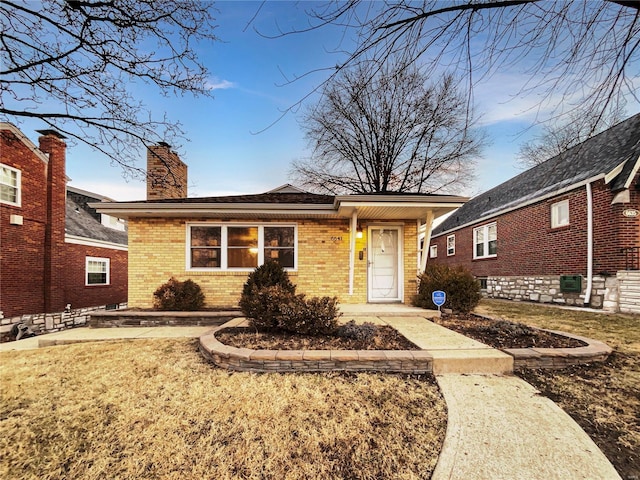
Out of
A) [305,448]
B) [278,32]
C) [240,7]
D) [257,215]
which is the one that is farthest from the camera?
[257,215]

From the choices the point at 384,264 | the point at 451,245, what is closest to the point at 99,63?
the point at 384,264

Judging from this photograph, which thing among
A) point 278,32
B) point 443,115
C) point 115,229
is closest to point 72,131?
point 278,32

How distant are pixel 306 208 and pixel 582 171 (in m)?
8.82

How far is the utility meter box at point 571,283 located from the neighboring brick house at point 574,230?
0.08 ft

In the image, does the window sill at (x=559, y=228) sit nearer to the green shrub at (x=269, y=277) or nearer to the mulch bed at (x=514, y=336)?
the mulch bed at (x=514, y=336)

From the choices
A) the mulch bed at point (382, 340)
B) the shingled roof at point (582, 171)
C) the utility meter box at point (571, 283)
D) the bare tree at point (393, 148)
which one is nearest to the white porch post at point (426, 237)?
the shingled roof at point (582, 171)

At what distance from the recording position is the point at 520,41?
269 cm

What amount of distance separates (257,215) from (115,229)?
15.6m

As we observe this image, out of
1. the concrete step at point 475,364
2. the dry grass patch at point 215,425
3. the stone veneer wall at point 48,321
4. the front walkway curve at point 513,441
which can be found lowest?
the stone veneer wall at point 48,321

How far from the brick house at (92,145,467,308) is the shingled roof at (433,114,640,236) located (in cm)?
417

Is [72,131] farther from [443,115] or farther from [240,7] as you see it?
[443,115]

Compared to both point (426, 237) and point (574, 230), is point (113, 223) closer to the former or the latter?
point (426, 237)

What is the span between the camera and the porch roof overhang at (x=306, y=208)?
286 inches

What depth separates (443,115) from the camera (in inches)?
660
